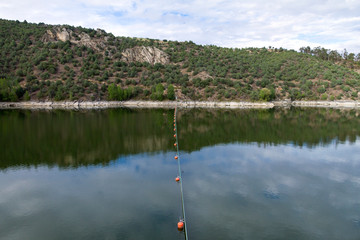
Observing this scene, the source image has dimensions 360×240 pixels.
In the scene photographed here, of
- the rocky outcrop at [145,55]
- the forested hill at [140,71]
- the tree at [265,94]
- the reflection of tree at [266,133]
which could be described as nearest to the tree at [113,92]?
the forested hill at [140,71]

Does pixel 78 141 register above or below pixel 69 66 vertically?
below

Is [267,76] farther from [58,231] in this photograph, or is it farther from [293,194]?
[58,231]

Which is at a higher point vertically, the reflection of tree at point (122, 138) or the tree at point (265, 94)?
the tree at point (265, 94)

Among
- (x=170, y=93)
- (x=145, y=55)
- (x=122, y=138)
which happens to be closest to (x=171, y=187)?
(x=122, y=138)

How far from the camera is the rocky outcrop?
3706 inches

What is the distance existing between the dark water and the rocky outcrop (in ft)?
227

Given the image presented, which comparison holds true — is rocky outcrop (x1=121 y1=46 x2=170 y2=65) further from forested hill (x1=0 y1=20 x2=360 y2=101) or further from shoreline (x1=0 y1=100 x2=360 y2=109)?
shoreline (x1=0 y1=100 x2=360 y2=109)

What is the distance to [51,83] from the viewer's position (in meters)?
71.1

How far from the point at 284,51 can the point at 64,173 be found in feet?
386

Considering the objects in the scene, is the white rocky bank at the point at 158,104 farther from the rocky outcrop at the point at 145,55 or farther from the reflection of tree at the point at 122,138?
A: the reflection of tree at the point at 122,138

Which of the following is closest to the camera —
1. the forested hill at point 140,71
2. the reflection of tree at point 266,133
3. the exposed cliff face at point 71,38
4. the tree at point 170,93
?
the reflection of tree at point 266,133

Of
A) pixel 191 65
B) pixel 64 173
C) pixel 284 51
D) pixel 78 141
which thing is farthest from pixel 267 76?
pixel 64 173

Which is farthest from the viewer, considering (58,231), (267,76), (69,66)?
(267,76)

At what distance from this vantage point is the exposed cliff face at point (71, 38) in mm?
93938
